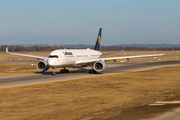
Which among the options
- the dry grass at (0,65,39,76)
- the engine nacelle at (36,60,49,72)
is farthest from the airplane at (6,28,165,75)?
the dry grass at (0,65,39,76)

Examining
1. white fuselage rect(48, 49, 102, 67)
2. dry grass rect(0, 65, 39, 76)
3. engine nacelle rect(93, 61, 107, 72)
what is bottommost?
dry grass rect(0, 65, 39, 76)

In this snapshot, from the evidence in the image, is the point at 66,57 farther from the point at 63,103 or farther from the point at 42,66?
the point at 63,103

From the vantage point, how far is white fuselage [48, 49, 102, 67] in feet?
139

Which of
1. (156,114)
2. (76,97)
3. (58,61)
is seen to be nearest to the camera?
(156,114)

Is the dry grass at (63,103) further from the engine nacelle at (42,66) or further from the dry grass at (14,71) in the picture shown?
the dry grass at (14,71)

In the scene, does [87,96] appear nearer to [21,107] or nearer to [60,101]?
[60,101]

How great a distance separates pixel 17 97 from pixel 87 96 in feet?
20.8

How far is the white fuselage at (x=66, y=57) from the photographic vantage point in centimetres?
4225

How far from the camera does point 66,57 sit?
44562mm

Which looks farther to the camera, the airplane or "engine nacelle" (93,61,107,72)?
"engine nacelle" (93,61,107,72)

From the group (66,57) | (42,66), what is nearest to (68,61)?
(66,57)

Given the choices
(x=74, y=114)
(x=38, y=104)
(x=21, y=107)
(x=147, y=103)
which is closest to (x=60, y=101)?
(x=38, y=104)

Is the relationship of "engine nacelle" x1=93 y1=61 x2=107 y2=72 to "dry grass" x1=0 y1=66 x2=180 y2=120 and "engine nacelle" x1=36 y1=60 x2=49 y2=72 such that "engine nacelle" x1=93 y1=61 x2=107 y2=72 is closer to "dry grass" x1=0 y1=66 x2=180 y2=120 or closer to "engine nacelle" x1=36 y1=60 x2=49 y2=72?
"engine nacelle" x1=36 y1=60 x2=49 y2=72

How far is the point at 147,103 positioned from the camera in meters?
20.0
